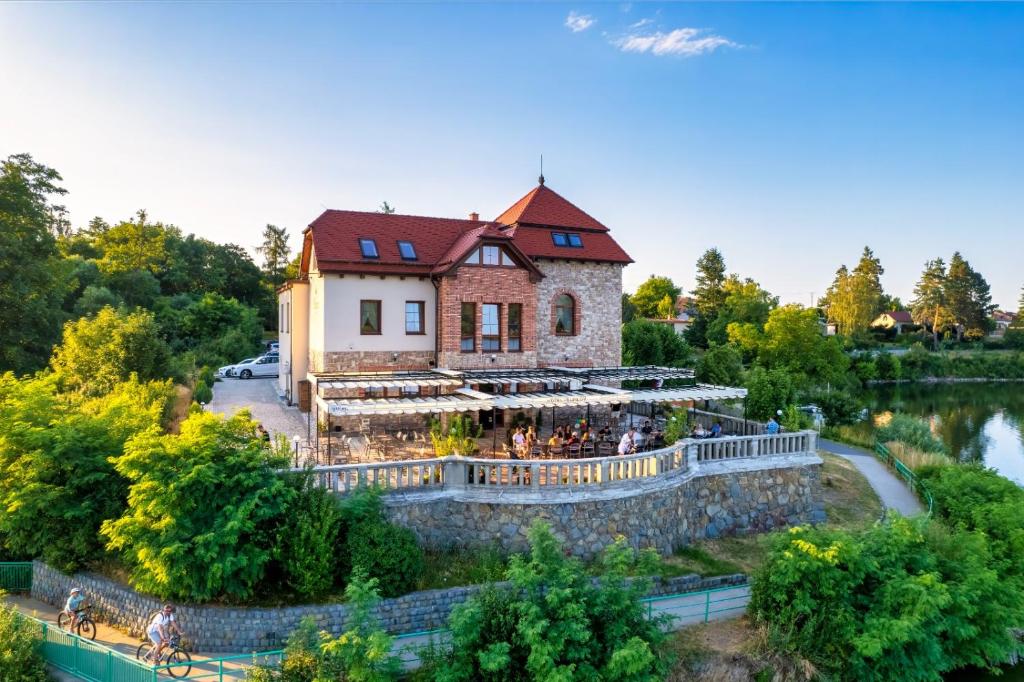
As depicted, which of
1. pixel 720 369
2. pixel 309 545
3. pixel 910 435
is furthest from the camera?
pixel 720 369

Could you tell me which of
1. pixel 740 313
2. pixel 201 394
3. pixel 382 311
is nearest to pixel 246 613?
pixel 382 311

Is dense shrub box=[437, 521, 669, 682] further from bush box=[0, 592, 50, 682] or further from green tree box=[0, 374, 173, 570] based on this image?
green tree box=[0, 374, 173, 570]

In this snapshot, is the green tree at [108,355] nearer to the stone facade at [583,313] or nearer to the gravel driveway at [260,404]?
the gravel driveway at [260,404]

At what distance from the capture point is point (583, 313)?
22953mm

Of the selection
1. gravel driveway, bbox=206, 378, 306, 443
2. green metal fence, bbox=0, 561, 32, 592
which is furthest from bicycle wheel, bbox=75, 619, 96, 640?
gravel driveway, bbox=206, 378, 306, 443

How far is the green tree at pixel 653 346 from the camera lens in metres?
39.0

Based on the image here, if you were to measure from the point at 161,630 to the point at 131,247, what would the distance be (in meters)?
49.1

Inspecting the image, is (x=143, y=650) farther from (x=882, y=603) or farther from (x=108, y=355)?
(x=882, y=603)

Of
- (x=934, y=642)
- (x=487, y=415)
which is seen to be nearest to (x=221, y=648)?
(x=487, y=415)

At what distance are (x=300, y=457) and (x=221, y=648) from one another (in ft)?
15.9

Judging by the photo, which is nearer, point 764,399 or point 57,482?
point 57,482

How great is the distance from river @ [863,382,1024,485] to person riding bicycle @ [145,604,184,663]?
30.6m

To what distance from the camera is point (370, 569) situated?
1143 centimetres

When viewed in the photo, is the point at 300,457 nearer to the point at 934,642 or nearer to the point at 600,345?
the point at 600,345
